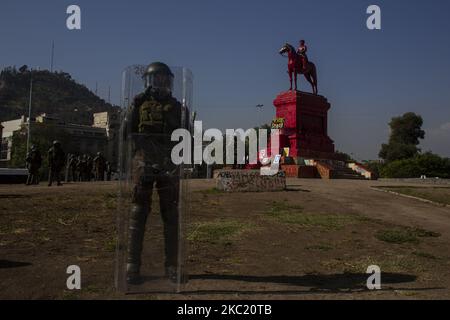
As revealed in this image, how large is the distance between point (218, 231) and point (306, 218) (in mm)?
2677

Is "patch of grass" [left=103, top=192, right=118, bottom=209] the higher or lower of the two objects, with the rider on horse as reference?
lower

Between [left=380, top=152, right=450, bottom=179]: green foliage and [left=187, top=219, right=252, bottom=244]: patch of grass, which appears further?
[left=380, top=152, right=450, bottom=179]: green foliage

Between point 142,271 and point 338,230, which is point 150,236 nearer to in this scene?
point 142,271

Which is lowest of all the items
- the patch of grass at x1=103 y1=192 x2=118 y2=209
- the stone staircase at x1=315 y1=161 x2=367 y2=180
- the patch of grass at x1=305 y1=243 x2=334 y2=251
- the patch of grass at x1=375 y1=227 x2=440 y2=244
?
the patch of grass at x1=305 y1=243 x2=334 y2=251

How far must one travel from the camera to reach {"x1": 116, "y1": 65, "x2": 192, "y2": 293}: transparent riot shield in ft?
15.6

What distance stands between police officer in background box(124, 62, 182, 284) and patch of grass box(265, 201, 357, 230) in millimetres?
4946

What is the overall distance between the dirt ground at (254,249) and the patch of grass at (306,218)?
0.03m

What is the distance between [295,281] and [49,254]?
11.5 feet

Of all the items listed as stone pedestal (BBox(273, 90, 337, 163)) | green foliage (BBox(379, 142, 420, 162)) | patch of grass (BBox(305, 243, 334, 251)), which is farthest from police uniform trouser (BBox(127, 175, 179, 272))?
green foliage (BBox(379, 142, 420, 162))

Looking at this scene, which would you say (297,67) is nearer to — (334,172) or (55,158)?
(334,172)

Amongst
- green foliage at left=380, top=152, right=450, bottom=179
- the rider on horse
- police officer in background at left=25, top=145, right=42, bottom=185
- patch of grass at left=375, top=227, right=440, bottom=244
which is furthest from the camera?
green foliage at left=380, top=152, right=450, bottom=179

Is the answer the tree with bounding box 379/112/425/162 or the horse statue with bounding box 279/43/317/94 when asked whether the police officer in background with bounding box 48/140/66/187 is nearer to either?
the horse statue with bounding box 279/43/317/94

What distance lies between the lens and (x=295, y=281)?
5.16m

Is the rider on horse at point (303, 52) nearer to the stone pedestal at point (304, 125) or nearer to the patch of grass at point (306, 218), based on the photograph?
the stone pedestal at point (304, 125)
